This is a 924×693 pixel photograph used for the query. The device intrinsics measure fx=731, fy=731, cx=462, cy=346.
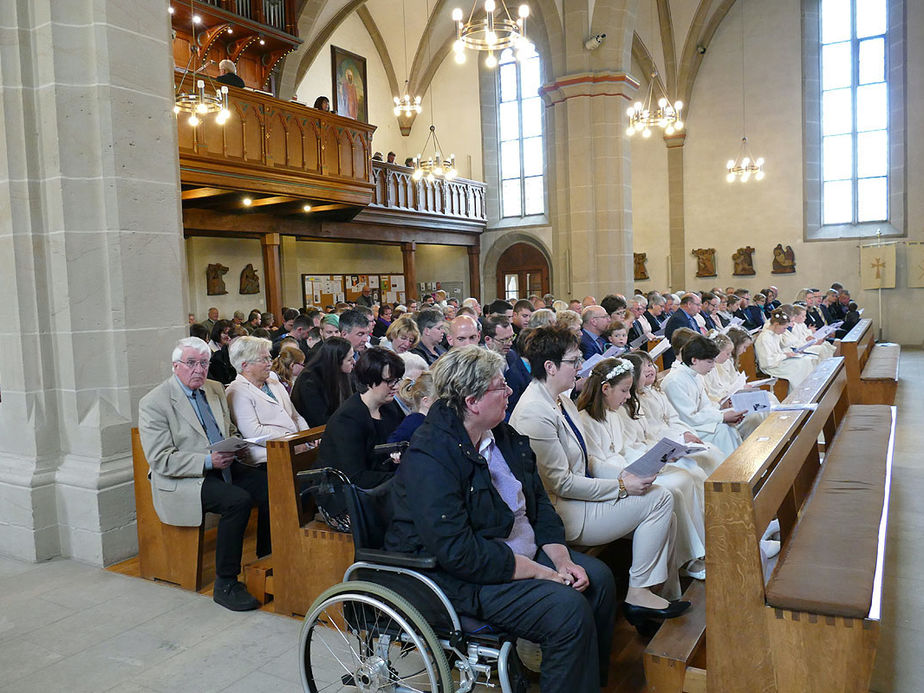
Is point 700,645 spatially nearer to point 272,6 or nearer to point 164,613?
point 164,613

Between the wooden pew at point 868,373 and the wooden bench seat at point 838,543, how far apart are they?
382 centimetres

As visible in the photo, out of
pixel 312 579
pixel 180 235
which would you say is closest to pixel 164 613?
pixel 312 579

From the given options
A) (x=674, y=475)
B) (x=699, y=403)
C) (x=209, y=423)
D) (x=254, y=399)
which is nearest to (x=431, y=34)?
(x=699, y=403)

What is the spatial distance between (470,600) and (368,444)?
3.79ft

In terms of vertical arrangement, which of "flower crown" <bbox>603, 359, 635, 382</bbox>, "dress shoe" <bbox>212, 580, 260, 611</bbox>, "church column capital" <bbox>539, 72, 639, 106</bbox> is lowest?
"dress shoe" <bbox>212, 580, 260, 611</bbox>

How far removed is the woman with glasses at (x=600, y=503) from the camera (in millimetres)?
2947

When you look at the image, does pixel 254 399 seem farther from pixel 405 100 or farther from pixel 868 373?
pixel 405 100

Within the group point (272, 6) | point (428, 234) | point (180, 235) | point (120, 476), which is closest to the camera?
point (120, 476)

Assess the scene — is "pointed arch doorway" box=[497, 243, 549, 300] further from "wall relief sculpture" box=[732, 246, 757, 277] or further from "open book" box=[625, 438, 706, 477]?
"open book" box=[625, 438, 706, 477]

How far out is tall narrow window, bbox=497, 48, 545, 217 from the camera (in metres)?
18.5

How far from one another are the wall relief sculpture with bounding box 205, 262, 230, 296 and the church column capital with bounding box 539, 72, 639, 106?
268 inches

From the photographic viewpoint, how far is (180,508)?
12.3 ft

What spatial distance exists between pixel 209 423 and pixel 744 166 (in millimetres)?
14781

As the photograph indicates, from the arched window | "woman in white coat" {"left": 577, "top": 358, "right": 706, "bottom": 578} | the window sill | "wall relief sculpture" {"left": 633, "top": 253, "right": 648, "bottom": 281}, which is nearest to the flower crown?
"woman in white coat" {"left": 577, "top": 358, "right": 706, "bottom": 578}
